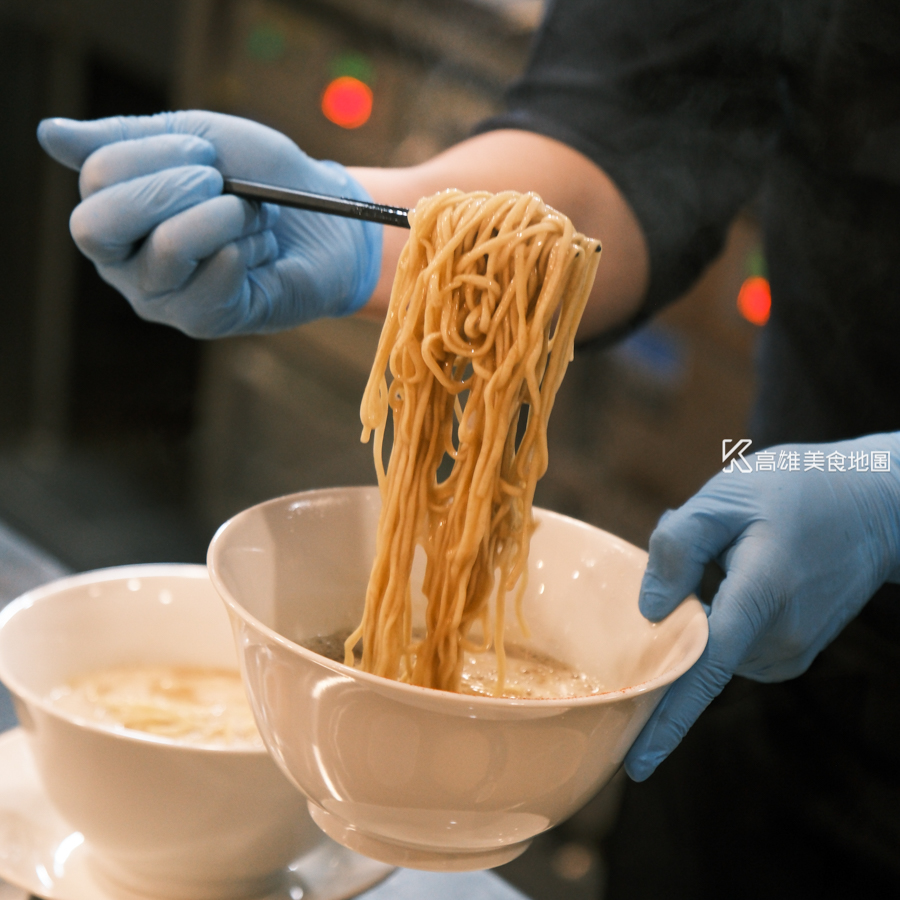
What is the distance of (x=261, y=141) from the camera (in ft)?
3.62

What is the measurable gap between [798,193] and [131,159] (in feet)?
3.02

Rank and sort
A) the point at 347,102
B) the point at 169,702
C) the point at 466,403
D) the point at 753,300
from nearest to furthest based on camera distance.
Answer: the point at 466,403, the point at 169,702, the point at 753,300, the point at 347,102

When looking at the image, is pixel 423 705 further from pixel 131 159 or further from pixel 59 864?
pixel 131 159

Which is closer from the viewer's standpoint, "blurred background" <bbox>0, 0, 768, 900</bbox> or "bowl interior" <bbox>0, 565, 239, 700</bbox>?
"bowl interior" <bbox>0, 565, 239, 700</bbox>

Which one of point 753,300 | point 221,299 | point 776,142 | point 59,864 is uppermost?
point 776,142

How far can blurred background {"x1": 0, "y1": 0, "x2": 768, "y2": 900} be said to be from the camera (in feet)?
6.59

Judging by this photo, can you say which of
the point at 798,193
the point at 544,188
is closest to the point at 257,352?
the point at 544,188

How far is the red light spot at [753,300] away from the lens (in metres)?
1.95

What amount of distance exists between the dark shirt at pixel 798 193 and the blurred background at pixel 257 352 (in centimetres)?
51

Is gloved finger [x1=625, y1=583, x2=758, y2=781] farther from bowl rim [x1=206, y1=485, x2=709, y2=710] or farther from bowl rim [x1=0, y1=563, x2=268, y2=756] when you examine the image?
bowl rim [x1=0, y1=563, x2=268, y2=756]

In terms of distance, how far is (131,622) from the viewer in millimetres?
1067

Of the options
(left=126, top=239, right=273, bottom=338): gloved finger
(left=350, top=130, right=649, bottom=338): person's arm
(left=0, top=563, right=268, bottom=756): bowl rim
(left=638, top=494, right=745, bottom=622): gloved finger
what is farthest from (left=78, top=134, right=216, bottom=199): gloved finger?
(left=638, top=494, right=745, bottom=622): gloved finger

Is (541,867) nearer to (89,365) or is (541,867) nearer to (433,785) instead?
(433,785)

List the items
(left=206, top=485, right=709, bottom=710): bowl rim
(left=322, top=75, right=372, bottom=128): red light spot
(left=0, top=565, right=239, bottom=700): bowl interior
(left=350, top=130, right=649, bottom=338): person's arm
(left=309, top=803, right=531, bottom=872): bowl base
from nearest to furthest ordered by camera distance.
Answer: (left=206, top=485, right=709, bottom=710): bowl rim → (left=309, top=803, right=531, bottom=872): bowl base → (left=0, top=565, right=239, bottom=700): bowl interior → (left=350, top=130, right=649, bottom=338): person's arm → (left=322, top=75, right=372, bottom=128): red light spot
